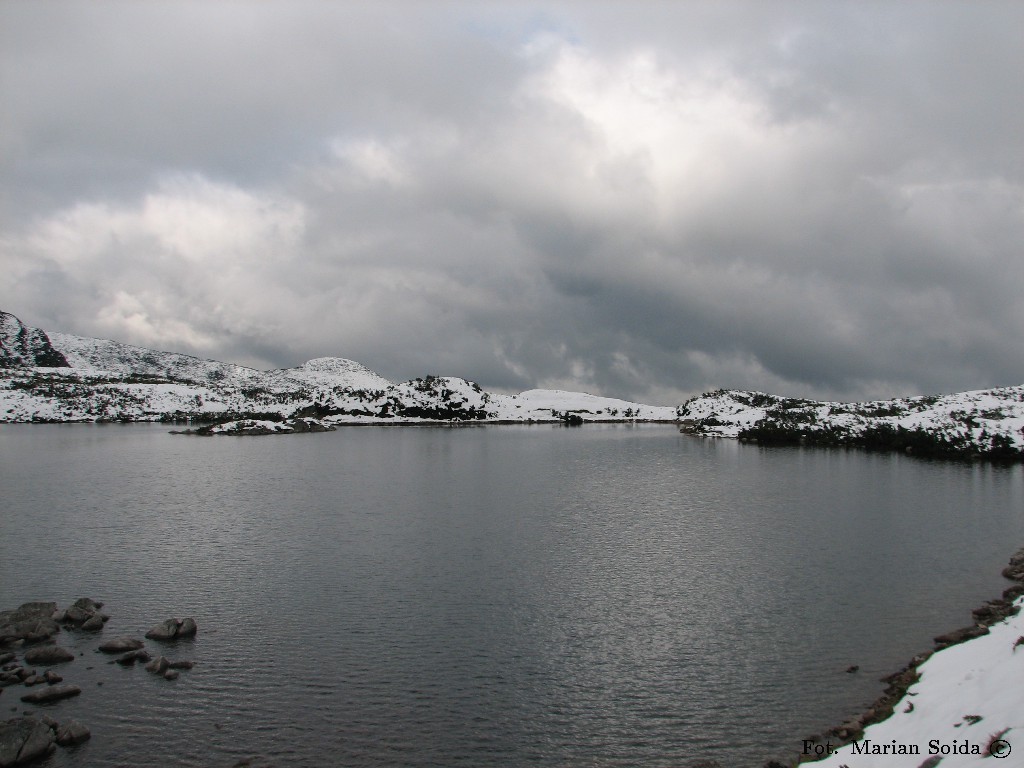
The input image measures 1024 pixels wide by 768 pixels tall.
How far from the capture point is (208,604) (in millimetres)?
26109

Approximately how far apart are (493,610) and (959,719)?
15.8 metres

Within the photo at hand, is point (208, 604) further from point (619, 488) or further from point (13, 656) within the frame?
point (619, 488)

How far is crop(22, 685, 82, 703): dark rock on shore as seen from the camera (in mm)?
17688

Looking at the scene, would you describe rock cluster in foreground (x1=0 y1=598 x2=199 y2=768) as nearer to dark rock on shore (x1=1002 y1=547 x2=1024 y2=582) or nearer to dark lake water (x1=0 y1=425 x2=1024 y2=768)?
dark lake water (x1=0 y1=425 x2=1024 y2=768)

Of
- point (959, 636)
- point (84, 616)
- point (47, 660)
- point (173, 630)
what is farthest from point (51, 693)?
point (959, 636)

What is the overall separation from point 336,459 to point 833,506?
217ft

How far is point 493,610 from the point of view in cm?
2573

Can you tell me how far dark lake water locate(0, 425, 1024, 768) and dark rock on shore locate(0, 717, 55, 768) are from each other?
1.52 feet

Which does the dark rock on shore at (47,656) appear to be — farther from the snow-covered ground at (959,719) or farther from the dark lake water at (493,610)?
the snow-covered ground at (959,719)

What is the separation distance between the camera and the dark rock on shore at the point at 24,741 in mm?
14602

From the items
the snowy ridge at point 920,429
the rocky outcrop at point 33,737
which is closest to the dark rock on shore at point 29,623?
the rocky outcrop at point 33,737

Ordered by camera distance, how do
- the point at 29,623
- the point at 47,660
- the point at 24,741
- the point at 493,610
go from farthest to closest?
the point at 493,610 < the point at 29,623 < the point at 47,660 < the point at 24,741

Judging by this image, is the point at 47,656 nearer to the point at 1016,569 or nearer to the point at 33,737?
the point at 33,737

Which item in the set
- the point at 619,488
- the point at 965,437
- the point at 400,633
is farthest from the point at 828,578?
the point at 965,437
